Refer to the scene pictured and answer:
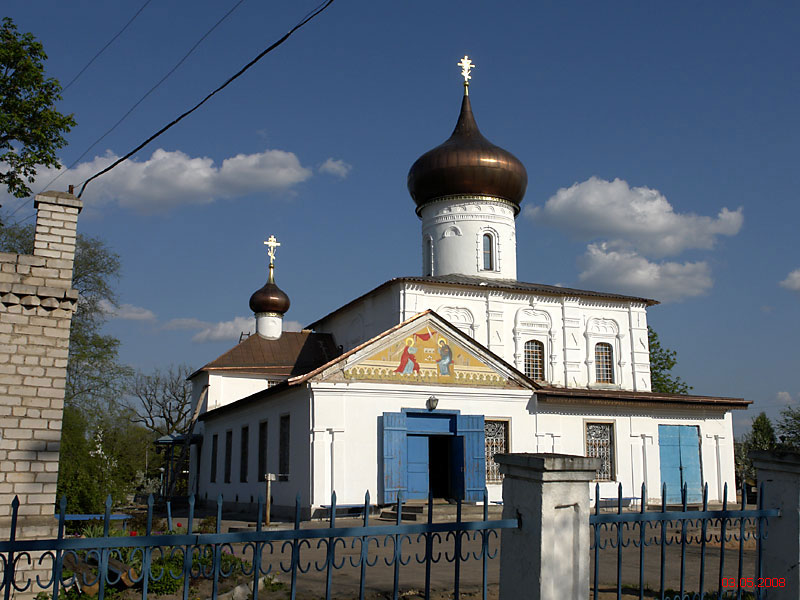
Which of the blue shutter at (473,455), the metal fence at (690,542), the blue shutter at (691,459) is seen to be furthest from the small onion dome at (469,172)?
the metal fence at (690,542)

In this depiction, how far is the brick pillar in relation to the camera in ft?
30.8

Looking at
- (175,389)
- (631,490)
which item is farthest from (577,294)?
(175,389)

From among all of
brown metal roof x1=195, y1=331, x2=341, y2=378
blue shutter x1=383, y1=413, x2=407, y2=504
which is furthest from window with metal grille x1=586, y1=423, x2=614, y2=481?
brown metal roof x1=195, y1=331, x2=341, y2=378

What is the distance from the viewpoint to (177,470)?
27875 mm

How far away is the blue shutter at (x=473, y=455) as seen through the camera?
1861 cm

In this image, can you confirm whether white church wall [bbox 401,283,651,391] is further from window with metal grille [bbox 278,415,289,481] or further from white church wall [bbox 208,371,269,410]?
white church wall [bbox 208,371,269,410]

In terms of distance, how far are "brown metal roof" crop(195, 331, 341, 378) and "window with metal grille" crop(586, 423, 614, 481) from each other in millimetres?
10374

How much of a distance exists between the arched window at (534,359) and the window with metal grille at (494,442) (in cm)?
596

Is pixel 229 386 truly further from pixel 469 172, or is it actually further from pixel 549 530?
pixel 549 530

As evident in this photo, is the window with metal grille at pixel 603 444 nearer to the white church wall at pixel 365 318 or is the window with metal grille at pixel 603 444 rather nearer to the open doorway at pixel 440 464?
the open doorway at pixel 440 464

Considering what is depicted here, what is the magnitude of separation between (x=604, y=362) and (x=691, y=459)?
209 inches

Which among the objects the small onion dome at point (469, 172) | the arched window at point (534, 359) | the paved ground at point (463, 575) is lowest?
the paved ground at point (463, 575)

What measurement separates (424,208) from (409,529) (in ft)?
79.9

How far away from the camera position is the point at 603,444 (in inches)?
A: 842
